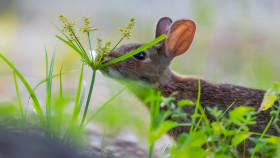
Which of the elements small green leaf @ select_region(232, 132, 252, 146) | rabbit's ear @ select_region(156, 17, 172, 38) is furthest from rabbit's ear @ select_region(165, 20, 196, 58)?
small green leaf @ select_region(232, 132, 252, 146)

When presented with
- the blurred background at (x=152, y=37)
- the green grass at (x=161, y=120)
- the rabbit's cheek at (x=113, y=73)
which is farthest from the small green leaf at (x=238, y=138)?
the blurred background at (x=152, y=37)

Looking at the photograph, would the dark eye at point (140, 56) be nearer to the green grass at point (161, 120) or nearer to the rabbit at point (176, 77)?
the rabbit at point (176, 77)

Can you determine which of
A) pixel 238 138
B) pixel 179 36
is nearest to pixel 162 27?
pixel 179 36

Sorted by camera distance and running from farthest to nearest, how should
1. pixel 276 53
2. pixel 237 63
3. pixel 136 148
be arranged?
pixel 276 53 < pixel 237 63 < pixel 136 148

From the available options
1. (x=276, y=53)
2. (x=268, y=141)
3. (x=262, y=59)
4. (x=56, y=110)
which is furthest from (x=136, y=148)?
(x=276, y=53)

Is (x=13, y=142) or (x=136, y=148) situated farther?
(x=136, y=148)

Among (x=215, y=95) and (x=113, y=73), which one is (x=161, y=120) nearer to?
(x=113, y=73)

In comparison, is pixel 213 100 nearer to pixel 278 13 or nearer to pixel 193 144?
pixel 193 144
